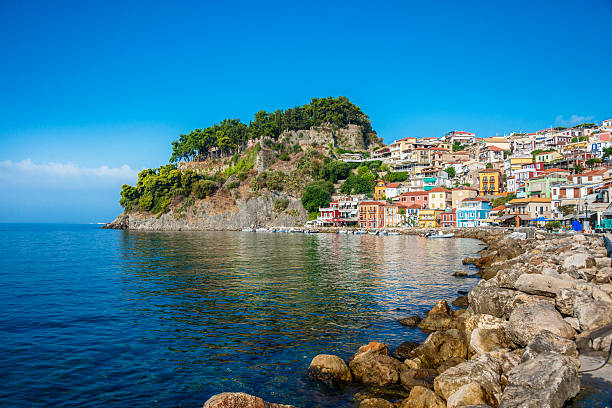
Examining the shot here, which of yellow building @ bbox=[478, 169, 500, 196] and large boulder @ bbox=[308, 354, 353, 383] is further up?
yellow building @ bbox=[478, 169, 500, 196]

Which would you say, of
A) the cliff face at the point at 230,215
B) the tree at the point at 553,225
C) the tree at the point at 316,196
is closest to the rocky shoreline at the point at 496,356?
the tree at the point at 553,225

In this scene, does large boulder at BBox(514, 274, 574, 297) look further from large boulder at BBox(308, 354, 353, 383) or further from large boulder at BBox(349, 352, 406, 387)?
large boulder at BBox(308, 354, 353, 383)

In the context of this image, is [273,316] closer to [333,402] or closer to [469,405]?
[333,402]

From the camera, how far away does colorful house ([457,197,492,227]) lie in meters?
79.0

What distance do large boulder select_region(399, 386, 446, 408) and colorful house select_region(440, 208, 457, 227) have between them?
81.1m

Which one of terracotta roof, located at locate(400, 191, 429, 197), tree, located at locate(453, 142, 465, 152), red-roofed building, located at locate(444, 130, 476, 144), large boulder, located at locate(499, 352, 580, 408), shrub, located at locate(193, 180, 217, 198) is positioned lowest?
large boulder, located at locate(499, 352, 580, 408)

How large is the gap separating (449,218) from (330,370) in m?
80.8

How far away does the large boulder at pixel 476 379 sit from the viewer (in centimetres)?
802

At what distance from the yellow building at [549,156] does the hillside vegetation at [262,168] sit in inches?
1561

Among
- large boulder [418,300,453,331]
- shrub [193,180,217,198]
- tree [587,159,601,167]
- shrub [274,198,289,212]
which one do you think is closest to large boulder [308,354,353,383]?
large boulder [418,300,453,331]

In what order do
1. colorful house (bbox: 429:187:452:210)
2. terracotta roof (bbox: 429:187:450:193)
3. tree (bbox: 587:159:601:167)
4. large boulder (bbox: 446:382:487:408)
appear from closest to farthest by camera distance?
large boulder (bbox: 446:382:487:408)
tree (bbox: 587:159:601:167)
colorful house (bbox: 429:187:452:210)
terracotta roof (bbox: 429:187:450:193)

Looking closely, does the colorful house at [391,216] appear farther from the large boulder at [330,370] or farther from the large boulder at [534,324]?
the large boulder at [330,370]

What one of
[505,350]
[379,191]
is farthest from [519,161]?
[505,350]

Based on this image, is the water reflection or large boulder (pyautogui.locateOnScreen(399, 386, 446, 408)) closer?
large boulder (pyautogui.locateOnScreen(399, 386, 446, 408))
